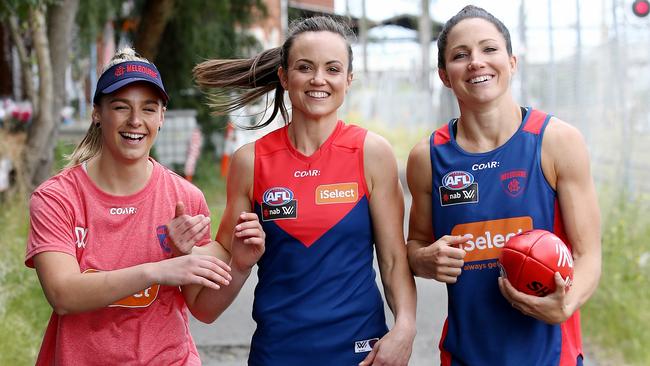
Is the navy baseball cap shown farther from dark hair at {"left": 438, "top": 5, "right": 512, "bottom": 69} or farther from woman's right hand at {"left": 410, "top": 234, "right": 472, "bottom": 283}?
woman's right hand at {"left": 410, "top": 234, "right": 472, "bottom": 283}

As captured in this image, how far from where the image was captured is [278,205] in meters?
3.81

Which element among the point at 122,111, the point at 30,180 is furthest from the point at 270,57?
the point at 30,180

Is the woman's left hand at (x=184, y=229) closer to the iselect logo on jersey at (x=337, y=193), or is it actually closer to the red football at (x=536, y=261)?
the iselect logo on jersey at (x=337, y=193)

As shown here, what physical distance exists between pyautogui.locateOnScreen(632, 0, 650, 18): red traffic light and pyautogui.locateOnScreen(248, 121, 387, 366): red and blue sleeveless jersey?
604 cm

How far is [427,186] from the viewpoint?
3811 millimetres

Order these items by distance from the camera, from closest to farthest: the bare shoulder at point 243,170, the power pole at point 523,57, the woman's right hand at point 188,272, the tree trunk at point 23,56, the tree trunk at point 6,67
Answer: the woman's right hand at point 188,272, the bare shoulder at point 243,170, the tree trunk at point 23,56, the power pole at point 523,57, the tree trunk at point 6,67

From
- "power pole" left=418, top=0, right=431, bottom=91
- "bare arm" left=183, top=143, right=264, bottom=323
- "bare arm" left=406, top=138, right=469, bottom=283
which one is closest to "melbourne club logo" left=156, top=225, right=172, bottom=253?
"bare arm" left=183, top=143, right=264, bottom=323

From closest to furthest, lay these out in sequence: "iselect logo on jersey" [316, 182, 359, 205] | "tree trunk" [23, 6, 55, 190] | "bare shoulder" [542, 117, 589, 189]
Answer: "bare shoulder" [542, 117, 589, 189] < "iselect logo on jersey" [316, 182, 359, 205] < "tree trunk" [23, 6, 55, 190]

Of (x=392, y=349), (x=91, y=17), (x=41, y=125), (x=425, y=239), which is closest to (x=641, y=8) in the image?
(x=425, y=239)

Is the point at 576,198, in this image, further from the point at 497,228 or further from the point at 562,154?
the point at 497,228

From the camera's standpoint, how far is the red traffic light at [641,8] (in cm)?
895

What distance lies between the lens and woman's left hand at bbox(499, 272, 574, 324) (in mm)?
3381

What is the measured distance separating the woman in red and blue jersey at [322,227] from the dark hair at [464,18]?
1.31 ft

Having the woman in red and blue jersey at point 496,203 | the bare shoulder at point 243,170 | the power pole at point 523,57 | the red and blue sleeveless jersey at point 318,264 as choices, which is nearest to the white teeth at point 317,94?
the red and blue sleeveless jersey at point 318,264
